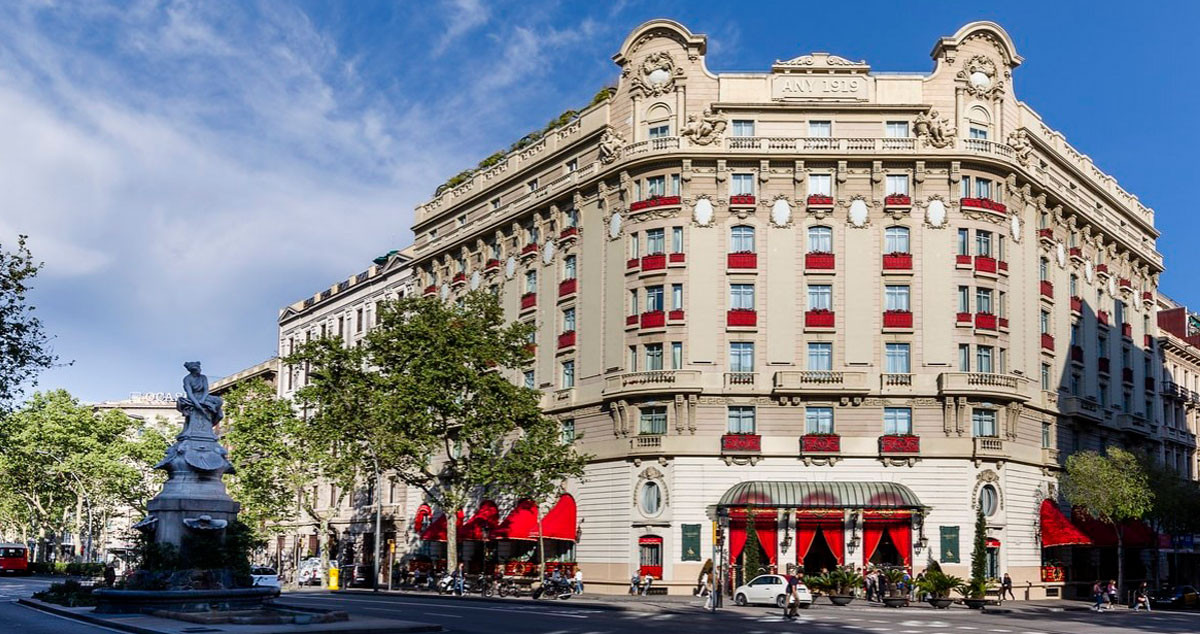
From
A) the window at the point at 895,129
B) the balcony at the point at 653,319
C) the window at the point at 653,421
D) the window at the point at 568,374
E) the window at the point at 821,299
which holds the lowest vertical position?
the window at the point at 653,421

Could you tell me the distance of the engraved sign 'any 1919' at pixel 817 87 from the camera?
222 feet

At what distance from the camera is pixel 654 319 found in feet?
217

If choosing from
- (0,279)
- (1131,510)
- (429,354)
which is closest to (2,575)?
(429,354)

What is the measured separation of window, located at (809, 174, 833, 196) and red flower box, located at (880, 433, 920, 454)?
12.9 metres

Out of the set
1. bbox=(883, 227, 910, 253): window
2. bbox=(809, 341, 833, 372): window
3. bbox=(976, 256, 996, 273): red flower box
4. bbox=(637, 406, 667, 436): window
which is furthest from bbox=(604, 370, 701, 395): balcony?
bbox=(976, 256, 996, 273): red flower box

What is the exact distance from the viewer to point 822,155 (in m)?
66.2

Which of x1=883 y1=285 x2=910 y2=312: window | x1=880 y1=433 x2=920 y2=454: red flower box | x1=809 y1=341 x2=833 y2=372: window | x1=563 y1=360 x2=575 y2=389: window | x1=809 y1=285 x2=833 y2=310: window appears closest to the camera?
x1=880 y1=433 x2=920 y2=454: red flower box

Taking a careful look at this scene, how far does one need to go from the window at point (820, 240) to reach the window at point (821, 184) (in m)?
1.91

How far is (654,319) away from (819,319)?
8.30m

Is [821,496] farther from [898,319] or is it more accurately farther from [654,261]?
[654,261]

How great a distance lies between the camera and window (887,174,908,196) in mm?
66312

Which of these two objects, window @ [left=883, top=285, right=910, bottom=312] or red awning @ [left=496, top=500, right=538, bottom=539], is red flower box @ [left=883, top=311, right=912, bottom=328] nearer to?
window @ [left=883, top=285, right=910, bottom=312]

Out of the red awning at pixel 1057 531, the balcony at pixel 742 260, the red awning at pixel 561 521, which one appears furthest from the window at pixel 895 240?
the red awning at pixel 561 521

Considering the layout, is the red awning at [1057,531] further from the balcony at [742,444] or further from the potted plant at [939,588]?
the balcony at [742,444]
